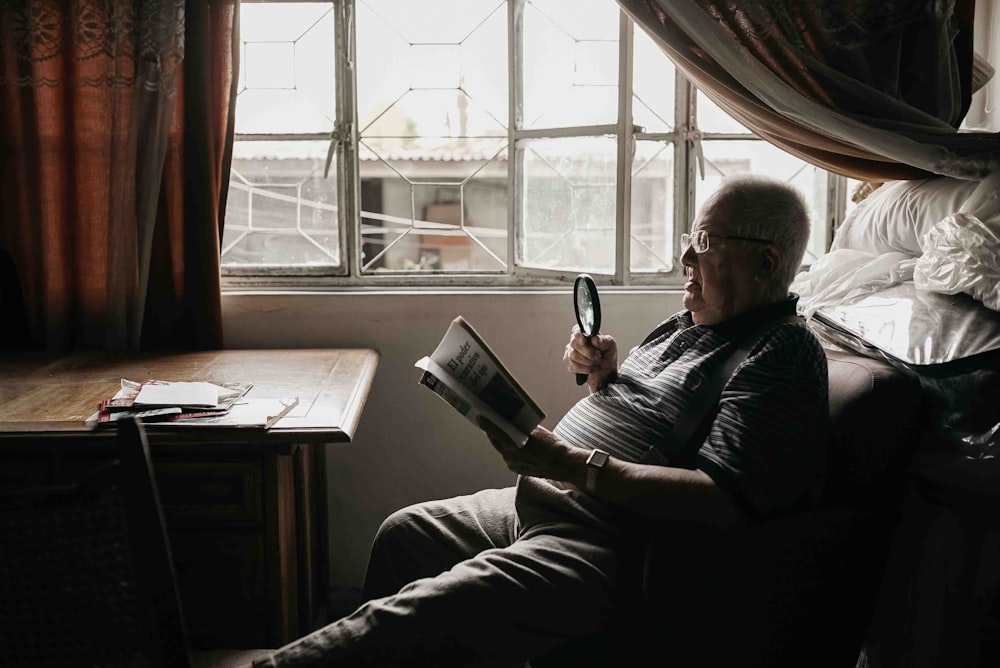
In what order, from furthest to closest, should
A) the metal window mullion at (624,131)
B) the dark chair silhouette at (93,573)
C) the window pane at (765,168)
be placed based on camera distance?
the window pane at (765,168)
the metal window mullion at (624,131)
the dark chair silhouette at (93,573)

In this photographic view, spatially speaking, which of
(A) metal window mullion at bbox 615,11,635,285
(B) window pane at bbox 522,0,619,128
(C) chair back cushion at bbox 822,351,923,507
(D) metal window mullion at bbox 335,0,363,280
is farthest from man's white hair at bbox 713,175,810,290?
(D) metal window mullion at bbox 335,0,363,280

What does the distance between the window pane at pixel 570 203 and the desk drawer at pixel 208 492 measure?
3.70 feet

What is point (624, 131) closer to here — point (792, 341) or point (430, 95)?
point (430, 95)

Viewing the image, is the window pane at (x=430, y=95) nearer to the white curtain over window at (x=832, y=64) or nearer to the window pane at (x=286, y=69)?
the window pane at (x=286, y=69)

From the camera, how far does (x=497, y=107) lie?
95.3 inches

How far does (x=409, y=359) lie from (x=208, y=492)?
0.86 meters

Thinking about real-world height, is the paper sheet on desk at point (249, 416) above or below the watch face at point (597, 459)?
above

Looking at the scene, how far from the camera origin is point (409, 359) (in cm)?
236

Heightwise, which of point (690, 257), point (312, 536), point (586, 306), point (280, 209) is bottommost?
point (312, 536)

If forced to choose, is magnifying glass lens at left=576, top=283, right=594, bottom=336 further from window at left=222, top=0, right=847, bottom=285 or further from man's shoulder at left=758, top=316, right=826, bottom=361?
window at left=222, top=0, right=847, bottom=285

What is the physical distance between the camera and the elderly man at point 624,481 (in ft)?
4.20

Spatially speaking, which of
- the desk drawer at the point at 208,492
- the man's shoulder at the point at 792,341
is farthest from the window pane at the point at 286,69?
the man's shoulder at the point at 792,341

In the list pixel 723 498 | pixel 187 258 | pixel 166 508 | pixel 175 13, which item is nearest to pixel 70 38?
pixel 175 13

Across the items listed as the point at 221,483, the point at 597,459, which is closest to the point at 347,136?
the point at 221,483
